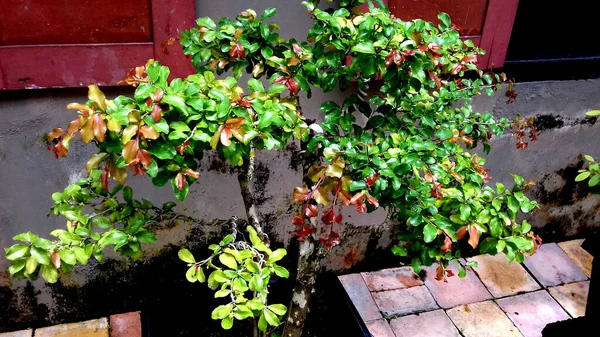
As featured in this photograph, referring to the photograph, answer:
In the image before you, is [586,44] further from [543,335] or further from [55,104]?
[55,104]

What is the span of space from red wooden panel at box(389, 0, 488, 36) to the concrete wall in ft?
1.89

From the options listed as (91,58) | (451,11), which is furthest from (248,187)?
(451,11)

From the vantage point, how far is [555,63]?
3758 millimetres

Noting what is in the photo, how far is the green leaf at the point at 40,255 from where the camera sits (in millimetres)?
1669

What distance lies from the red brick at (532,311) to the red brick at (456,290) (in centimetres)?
17

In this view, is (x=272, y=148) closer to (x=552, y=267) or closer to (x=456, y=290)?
(x=456, y=290)

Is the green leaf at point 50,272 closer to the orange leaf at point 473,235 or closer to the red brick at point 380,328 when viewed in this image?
the orange leaf at point 473,235

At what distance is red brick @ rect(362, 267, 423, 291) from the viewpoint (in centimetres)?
391

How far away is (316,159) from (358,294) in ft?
6.09

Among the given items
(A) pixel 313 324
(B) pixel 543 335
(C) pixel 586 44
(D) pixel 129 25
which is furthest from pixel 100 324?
(C) pixel 586 44

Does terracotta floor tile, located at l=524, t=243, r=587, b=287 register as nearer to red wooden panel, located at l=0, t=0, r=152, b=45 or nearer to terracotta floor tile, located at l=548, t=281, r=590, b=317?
terracotta floor tile, located at l=548, t=281, r=590, b=317

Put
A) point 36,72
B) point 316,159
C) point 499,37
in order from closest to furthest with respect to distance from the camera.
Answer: point 316,159, point 36,72, point 499,37

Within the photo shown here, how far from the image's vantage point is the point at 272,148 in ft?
6.56

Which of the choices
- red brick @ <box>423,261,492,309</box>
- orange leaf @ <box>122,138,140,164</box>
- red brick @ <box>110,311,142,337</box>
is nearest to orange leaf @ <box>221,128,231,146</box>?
orange leaf @ <box>122,138,140,164</box>
